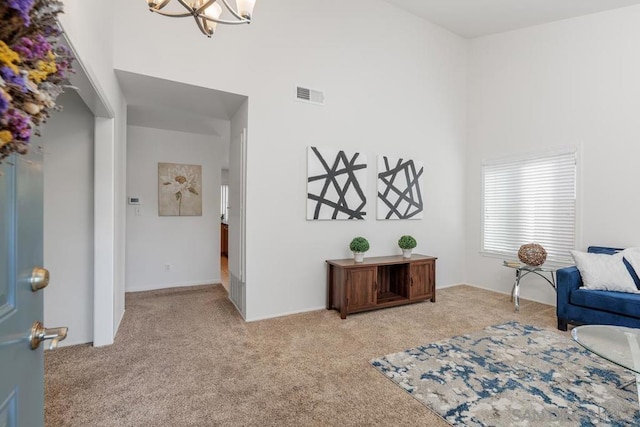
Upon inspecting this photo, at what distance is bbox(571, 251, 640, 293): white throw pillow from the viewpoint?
9.93 ft

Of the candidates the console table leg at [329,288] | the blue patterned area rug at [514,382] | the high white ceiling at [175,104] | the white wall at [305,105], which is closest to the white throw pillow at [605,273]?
the blue patterned area rug at [514,382]

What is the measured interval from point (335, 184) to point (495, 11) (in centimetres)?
331

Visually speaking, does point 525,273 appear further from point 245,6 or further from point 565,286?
point 245,6

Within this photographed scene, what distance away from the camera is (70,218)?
278 cm

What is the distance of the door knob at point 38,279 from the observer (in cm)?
89

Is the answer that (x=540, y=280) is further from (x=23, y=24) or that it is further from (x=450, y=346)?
(x=23, y=24)

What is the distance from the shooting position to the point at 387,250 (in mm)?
4332

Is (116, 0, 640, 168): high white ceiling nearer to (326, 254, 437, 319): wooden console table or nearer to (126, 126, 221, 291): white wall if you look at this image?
(126, 126, 221, 291): white wall

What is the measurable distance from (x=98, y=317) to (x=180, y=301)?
1.40m

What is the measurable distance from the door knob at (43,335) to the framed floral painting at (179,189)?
434 cm

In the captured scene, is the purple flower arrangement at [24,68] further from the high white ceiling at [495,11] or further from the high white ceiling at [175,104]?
the high white ceiling at [495,11]

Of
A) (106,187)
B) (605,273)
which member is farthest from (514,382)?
(106,187)

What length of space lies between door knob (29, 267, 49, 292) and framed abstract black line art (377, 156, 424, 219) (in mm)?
3702

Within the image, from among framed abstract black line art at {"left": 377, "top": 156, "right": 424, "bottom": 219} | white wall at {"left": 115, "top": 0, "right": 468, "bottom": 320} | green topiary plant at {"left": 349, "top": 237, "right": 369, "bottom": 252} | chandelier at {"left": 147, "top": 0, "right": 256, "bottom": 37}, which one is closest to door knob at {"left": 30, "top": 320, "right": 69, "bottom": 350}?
chandelier at {"left": 147, "top": 0, "right": 256, "bottom": 37}
